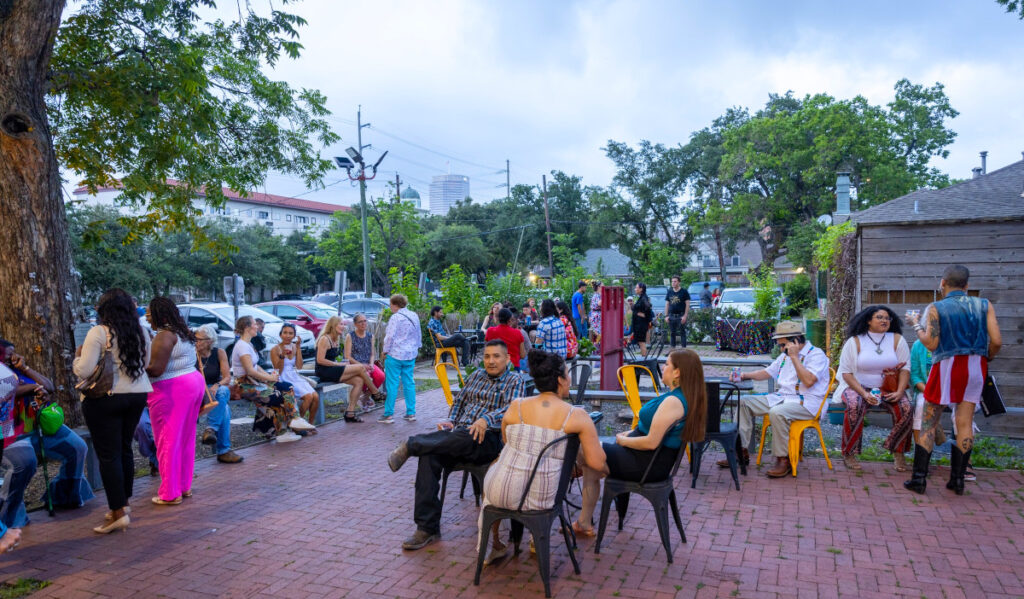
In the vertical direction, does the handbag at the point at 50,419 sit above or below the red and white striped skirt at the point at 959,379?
below

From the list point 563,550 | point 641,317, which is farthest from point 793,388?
point 641,317

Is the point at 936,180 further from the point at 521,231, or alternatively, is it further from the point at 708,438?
the point at 708,438

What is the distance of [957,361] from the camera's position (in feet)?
17.6

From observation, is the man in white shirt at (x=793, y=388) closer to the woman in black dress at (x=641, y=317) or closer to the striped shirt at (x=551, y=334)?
the striped shirt at (x=551, y=334)

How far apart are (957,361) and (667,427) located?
2.98 meters

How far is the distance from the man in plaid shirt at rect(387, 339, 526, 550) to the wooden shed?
5704 mm

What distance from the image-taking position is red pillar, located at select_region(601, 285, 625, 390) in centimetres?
848

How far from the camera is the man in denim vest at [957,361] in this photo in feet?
17.4

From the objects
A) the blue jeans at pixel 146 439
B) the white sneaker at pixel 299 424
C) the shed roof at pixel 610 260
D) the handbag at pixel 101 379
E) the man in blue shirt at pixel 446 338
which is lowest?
the white sneaker at pixel 299 424

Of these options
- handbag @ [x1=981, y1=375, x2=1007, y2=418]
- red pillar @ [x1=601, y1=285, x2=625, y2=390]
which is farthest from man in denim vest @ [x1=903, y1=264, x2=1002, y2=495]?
red pillar @ [x1=601, y1=285, x2=625, y2=390]

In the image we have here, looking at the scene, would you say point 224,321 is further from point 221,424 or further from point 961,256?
point 961,256

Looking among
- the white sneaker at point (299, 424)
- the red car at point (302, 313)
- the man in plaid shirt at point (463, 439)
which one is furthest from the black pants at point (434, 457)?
the red car at point (302, 313)

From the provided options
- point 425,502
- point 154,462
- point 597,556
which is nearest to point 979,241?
point 597,556

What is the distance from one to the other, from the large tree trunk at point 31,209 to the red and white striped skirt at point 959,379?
8.19m
